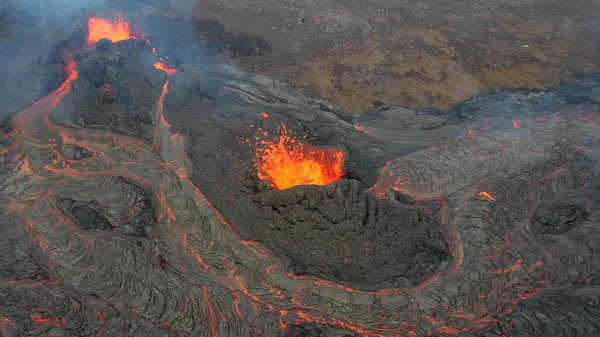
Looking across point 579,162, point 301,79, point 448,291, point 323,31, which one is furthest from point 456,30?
point 448,291

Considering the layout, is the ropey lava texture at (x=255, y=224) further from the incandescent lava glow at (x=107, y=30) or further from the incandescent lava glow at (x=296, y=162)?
the incandescent lava glow at (x=107, y=30)

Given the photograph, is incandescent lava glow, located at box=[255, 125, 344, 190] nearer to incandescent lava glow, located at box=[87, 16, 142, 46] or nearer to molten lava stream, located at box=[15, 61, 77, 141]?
molten lava stream, located at box=[15, 61, 77, 141]

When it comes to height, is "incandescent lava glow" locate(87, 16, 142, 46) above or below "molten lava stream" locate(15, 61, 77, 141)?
above

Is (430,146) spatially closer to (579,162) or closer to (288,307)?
(579,162)

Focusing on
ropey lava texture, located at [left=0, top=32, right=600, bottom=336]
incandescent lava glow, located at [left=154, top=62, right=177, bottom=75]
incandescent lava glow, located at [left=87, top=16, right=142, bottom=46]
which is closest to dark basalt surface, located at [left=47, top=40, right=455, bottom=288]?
ropey lava texture, located at [left=0, top=32, right=600, bottom=336]

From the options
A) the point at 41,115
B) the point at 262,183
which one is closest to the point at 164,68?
the point at 41,115

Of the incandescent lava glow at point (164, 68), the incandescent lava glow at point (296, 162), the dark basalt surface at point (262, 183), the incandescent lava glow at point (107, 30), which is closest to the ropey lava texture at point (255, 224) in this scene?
the dark basalt surface at point (262, 183)

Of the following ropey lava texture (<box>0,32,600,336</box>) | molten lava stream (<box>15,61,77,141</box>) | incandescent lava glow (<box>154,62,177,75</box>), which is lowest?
ropey lava texture (<box>0,32,600,336</box>)
